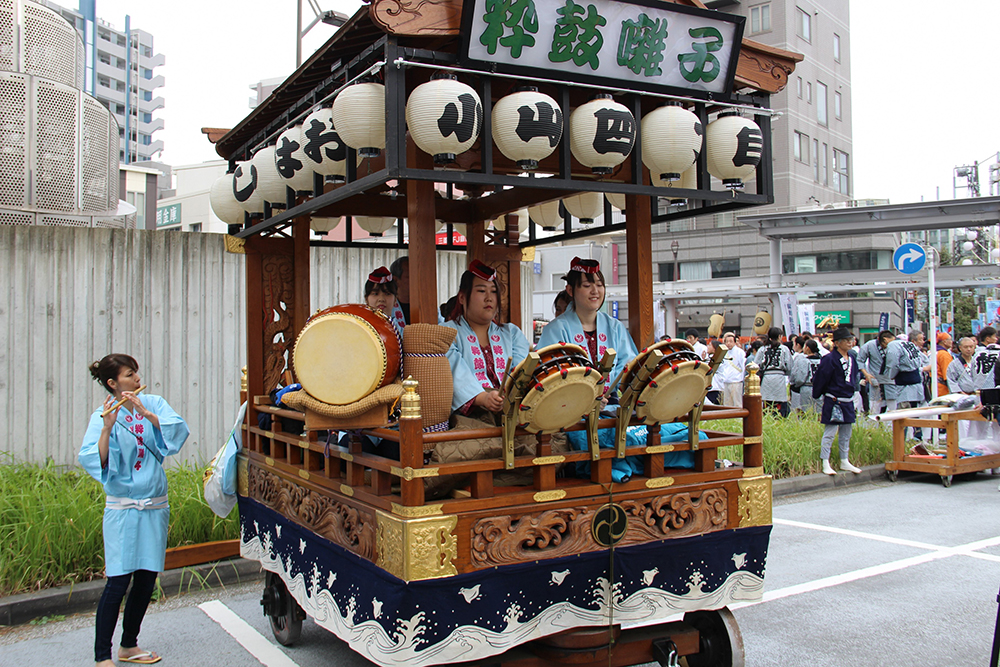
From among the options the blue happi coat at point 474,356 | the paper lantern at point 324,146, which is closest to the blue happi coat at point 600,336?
the blue happi coat at point 474,356

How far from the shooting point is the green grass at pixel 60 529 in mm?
4781

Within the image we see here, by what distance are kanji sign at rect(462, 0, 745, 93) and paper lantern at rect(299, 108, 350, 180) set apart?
736 millimetres

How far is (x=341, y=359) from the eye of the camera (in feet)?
10.1

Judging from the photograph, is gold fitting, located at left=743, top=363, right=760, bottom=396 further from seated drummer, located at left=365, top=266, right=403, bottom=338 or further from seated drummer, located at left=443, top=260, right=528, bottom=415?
seated drummer, located at left=365, top=266, right=403, bottom=338

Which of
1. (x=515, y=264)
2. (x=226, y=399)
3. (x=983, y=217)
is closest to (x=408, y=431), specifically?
(x=515, y=264)

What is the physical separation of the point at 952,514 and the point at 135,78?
66.4 meters

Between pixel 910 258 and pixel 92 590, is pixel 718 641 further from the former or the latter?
pixel 910 258

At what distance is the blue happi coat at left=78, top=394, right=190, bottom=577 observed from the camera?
377 cm

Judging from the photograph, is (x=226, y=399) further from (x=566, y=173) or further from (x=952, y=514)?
(x=952, y=514)

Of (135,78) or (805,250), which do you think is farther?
(135,78)

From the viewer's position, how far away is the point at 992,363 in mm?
9414

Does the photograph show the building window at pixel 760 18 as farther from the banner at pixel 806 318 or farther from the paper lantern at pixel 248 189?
the paper lantern at pixel 248 189

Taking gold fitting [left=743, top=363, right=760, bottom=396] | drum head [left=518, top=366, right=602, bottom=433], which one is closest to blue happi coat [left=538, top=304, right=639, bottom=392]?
gold fitting [left=743, top=363, right=760, bottom=396]

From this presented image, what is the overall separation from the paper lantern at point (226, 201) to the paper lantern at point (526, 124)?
89.2 inches
